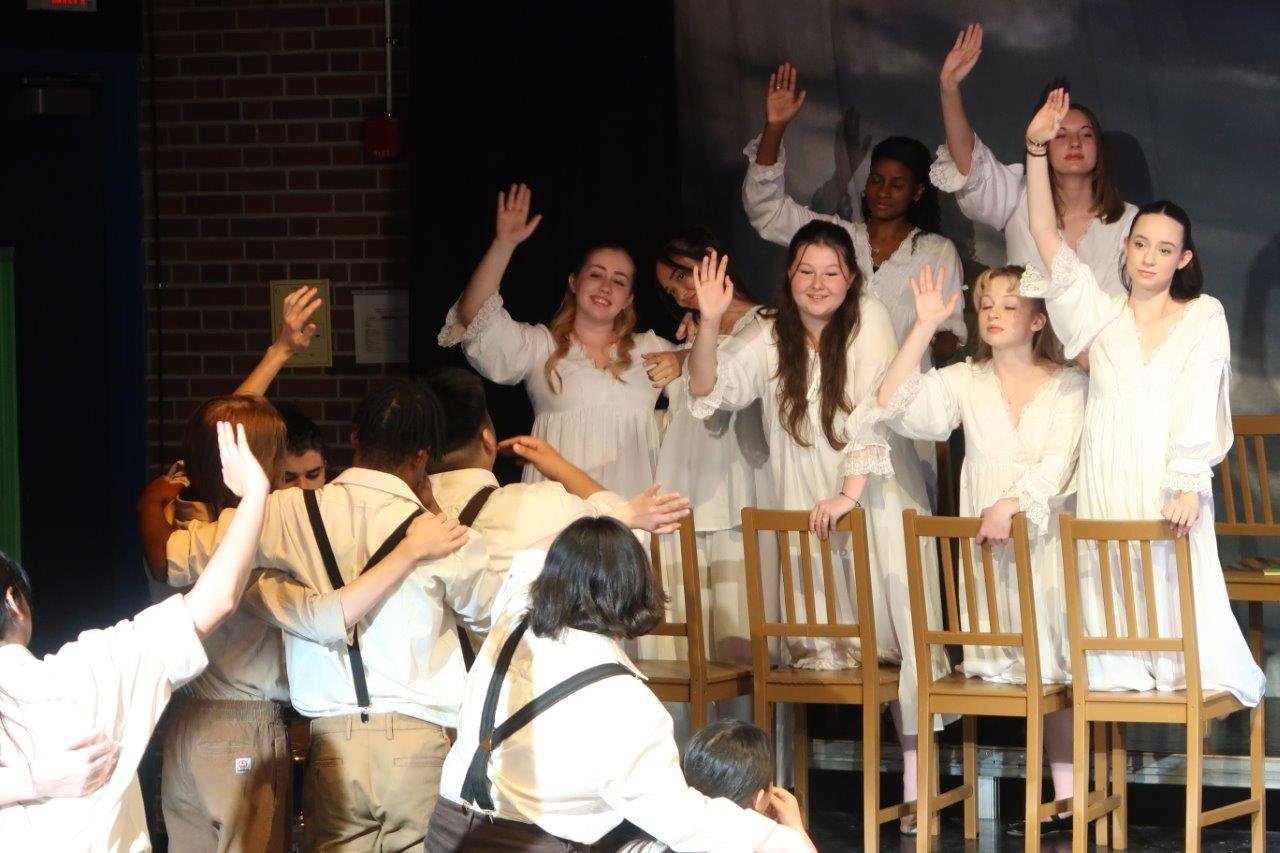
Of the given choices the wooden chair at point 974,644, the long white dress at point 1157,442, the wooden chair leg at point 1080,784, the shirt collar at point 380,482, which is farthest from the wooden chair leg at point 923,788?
the shirt collar at point 380,482

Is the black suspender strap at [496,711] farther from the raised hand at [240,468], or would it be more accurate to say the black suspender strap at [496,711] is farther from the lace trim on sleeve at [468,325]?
the lace trim on sleeve at [468,325]

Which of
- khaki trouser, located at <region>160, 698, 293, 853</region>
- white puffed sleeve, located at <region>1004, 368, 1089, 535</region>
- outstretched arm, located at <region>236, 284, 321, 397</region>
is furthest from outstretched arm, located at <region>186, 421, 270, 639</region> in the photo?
white puffed sleeve, located at <region>1004, 368, 1089, 535</region>

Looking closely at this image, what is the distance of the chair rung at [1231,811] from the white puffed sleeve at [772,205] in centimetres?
211

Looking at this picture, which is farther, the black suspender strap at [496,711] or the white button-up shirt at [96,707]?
the black suspender strap at [496,711]

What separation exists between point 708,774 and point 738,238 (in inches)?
134

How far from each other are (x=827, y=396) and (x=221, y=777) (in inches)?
87.2

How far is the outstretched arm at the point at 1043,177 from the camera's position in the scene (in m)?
4.72

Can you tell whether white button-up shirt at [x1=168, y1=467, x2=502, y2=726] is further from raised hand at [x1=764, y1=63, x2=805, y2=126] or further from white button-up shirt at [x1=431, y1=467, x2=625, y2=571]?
raised hand at [x1=764, y1=63, x2=805, y2=126]

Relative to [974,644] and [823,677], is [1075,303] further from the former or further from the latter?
[823,677]

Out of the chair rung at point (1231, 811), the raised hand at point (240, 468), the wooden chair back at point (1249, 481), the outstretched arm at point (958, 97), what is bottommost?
the chair rung at point (1231, 811)

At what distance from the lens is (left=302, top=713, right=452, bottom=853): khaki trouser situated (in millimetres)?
3246

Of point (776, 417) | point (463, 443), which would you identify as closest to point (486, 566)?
point (463, 443)

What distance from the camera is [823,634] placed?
4621 mm

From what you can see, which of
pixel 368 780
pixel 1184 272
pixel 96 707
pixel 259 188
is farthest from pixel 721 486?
pixel 96 707
